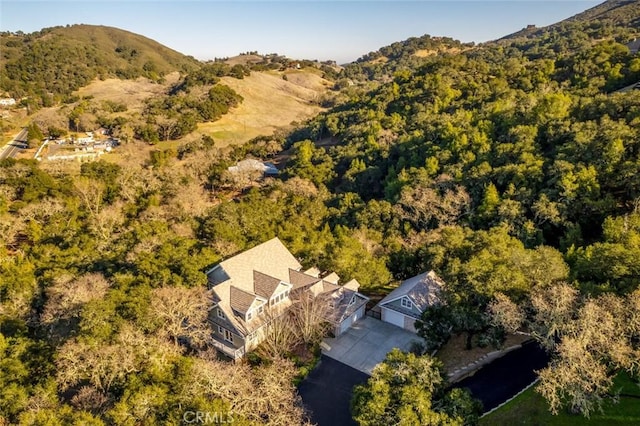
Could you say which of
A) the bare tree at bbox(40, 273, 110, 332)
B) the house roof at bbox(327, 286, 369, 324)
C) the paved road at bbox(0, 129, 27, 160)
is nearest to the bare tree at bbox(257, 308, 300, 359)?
the house roof at bbox(327, 286, 369, 324)

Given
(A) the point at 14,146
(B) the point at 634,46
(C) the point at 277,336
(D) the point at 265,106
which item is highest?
(B) the point at 634,46

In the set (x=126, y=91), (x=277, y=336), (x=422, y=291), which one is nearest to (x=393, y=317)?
(x=422, y=291)

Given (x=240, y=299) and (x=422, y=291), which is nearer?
(x=240, y=299)

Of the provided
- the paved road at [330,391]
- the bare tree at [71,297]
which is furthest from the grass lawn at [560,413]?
the bare tree at [71,297]

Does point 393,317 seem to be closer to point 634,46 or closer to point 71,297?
point 71,297

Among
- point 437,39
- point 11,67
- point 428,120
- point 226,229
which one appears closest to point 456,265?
point 226,229

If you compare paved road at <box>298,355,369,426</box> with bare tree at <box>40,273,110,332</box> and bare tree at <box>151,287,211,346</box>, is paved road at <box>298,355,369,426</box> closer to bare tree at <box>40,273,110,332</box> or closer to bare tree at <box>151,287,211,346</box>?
bare tree at <box>151,287,211,346</box>
